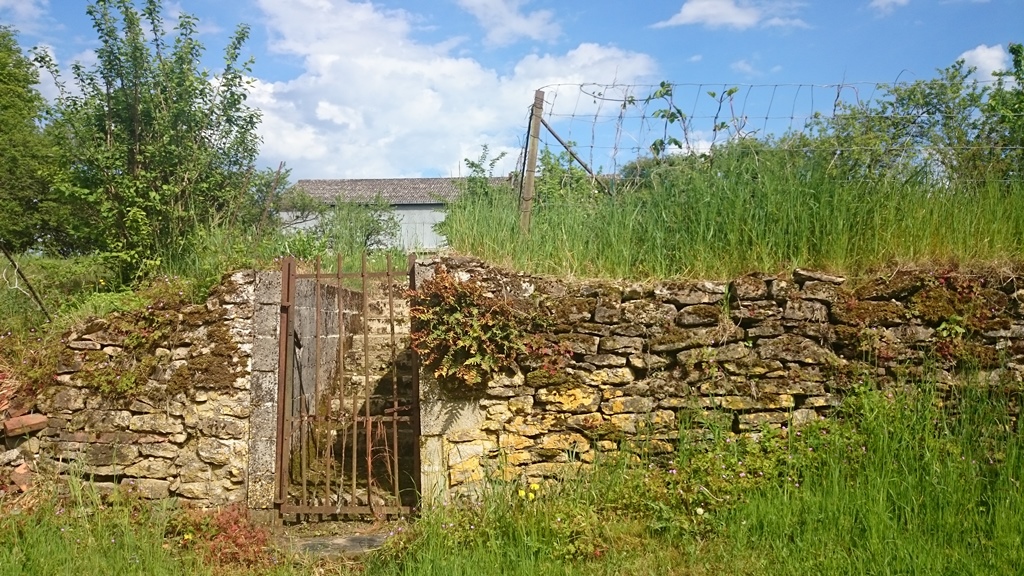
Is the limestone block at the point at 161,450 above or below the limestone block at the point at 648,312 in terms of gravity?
below

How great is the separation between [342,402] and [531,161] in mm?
2644

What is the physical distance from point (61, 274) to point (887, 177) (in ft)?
26.5

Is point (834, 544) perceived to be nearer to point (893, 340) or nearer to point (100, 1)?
point (893, 340)

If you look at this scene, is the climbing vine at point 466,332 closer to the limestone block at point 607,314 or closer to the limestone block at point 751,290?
the limestone block at point 607,314

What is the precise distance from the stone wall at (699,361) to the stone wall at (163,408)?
1636 mm

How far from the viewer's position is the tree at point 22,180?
11203 mm

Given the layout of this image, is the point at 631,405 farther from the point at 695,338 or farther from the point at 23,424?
the point at 23,424

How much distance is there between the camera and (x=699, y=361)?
4.79 metres

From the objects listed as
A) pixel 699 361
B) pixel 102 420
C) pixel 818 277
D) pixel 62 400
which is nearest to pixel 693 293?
pixel 699 361

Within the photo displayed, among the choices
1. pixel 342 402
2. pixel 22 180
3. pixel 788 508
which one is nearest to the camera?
pixel 788 508

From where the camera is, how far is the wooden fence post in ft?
18.9

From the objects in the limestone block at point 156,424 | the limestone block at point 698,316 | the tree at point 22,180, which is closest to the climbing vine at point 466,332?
the limestone block at point 698,316

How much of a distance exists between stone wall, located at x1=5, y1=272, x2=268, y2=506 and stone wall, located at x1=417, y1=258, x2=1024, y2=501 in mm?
1636

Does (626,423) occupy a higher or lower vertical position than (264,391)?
lower
